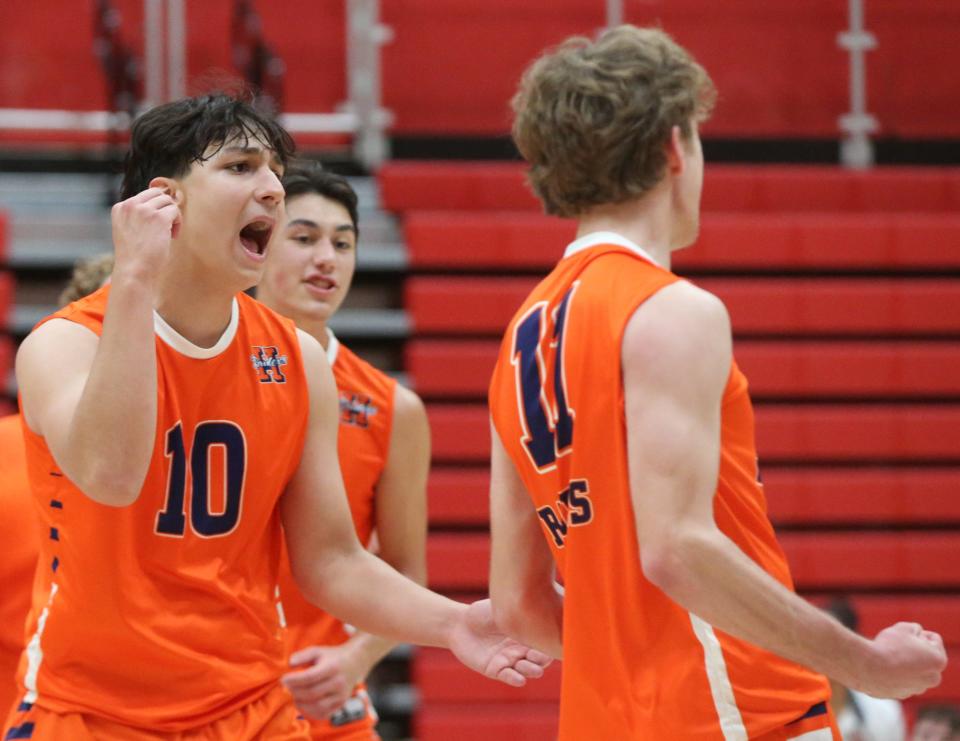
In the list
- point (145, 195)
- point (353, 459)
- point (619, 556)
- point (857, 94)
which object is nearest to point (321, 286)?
point (353, 459)

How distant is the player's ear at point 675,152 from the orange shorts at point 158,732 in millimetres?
1287

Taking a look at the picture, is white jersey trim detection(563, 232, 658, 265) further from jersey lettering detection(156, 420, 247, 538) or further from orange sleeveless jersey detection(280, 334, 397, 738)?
orange sleeveless jersey detection(280, 334, 397, 738)

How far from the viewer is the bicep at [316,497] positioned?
2.98 metres

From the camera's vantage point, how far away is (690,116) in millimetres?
2436

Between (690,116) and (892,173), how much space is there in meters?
6.30

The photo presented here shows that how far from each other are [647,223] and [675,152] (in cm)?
12

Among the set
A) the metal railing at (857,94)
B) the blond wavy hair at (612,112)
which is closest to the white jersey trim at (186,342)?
the blond wavy hair at (612,112)

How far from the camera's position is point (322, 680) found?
3557 mm

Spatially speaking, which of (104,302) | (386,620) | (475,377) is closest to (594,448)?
(386,620)

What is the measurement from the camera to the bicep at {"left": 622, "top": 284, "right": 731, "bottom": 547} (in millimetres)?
2172

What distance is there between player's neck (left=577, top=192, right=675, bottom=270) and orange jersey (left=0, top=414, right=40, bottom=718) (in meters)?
1.81

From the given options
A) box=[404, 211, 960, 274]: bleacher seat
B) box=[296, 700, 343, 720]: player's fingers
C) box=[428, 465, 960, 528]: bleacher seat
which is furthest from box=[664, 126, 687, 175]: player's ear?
box=[404, 211, 960, 274]: bleacher seat

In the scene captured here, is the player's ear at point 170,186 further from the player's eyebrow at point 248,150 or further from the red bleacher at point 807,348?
the red bleacher at point 807,348

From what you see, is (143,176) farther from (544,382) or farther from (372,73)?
(372,73)
